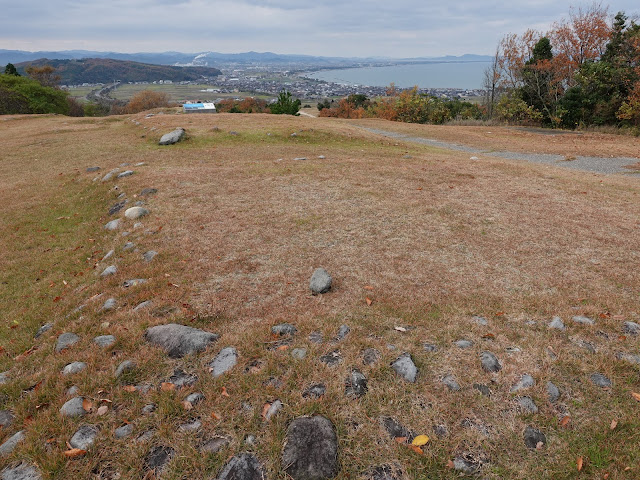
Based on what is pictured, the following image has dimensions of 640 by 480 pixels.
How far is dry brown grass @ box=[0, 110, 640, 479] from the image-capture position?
3051 millimetres

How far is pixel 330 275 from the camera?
5.56 m

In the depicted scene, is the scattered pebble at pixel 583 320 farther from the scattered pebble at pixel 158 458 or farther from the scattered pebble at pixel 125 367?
the scattered pebble at pixel 125 367

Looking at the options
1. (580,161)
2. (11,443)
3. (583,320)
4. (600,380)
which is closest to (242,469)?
(11,443)

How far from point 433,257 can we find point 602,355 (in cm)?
273

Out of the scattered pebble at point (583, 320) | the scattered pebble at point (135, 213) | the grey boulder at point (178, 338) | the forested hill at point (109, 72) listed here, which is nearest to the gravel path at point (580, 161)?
the scattered pebble at point (583, 320)

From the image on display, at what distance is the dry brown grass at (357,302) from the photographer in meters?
3.05

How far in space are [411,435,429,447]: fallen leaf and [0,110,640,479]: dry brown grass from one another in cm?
8

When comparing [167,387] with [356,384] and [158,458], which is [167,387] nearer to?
[158,458]

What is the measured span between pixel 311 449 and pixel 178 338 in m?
2.07

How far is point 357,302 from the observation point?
491 centimetres

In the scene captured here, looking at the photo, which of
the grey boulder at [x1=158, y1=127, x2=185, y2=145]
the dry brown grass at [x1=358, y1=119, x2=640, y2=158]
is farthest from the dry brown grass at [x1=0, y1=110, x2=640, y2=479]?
the dry brown grass at [x1=358, y1=119, x2=640, y2=158]

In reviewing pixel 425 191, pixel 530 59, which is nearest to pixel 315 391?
pixel 425 191

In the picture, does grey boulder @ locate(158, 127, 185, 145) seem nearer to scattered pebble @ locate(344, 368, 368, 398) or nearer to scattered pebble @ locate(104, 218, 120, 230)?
scattered pebble @ locate(104, 218, 120, 230)

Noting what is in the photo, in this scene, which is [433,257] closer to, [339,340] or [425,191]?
[339,340]
